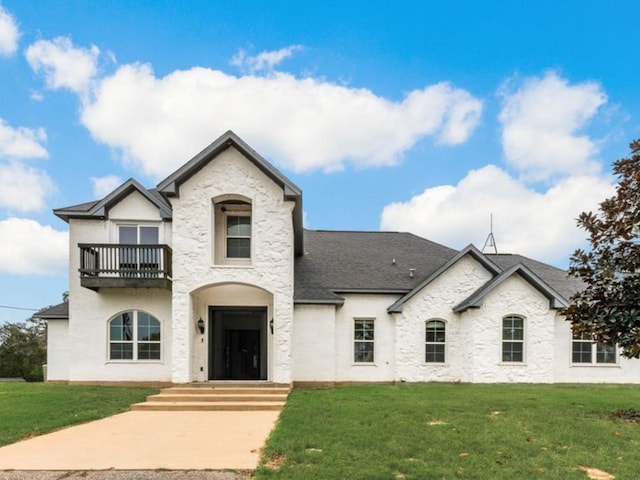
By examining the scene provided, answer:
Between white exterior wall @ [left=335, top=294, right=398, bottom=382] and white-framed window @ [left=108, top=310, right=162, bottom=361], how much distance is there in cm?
655

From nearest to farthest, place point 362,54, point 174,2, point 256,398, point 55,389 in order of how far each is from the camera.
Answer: point 256,398, point 55,389, point 174,2, point 362,54

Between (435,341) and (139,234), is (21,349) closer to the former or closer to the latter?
(139,234)

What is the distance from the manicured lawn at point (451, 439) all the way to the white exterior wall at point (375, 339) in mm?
4383

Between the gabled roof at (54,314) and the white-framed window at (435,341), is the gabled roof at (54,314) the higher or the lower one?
the higher one

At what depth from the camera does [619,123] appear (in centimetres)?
1612

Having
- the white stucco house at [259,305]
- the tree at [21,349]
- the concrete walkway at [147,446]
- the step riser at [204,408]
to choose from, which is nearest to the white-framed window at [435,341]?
the white stucco house at [259,305]

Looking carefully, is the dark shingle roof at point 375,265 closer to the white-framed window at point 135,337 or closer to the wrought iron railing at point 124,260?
the wrought iron railing at point 124,260

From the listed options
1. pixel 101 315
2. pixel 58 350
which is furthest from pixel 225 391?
pixel 58 350

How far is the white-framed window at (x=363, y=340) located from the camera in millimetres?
15992

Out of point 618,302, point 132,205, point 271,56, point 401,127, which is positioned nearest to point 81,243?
point 132,205

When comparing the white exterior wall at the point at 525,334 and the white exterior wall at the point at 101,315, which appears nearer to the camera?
the white exterior wall at the point at 101,315

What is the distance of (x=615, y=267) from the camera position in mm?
9180

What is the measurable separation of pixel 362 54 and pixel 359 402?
38.9ft

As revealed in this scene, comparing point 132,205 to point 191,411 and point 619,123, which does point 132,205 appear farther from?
point 619,123
